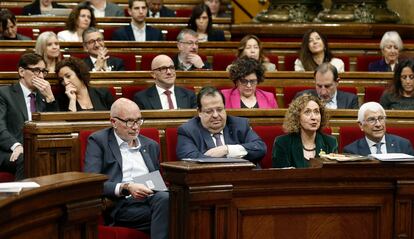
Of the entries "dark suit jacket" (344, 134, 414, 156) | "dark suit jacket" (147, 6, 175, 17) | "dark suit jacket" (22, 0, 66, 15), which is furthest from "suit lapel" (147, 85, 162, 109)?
"dark suit jacket" (147, 6, 175, 17)

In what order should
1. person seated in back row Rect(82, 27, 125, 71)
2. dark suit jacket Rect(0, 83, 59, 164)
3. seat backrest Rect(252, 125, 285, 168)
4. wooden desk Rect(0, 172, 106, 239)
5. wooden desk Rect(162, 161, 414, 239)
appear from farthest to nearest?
1. person seated in back row Rect(82, 27, 125, 71)
2. dark suit jacket Rect(0, 83, 59, 164)
3. seat backrest Rect(252, 125, 285, 168)
4. wooden desk Rect(162, 161, 414, 239)
5. wooden desk Rect(0, 172, 106, 239)

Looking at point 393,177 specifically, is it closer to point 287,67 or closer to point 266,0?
point 287,67

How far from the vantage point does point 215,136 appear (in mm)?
5719

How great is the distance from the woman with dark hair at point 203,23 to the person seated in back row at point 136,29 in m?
0.36

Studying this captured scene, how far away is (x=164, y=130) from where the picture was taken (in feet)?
19.2

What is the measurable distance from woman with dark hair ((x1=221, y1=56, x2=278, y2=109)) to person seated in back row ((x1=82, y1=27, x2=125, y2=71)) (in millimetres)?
1214

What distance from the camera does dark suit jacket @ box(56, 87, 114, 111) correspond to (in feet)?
21.3

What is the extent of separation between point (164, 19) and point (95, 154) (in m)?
4.35

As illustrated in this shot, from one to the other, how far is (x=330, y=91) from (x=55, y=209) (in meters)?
3.15

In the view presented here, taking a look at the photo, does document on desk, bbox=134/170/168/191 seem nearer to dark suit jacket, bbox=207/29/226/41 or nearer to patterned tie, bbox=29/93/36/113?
patterned tie, bbox=29/93/36/113

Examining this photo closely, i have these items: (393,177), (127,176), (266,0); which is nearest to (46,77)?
(127,176)

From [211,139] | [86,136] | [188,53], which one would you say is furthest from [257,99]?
[86,136]

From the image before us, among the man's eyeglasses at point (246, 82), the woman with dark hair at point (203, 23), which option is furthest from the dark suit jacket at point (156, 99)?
the woman with dark hair at point (203, 23)

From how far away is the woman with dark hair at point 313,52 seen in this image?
7910 mm
